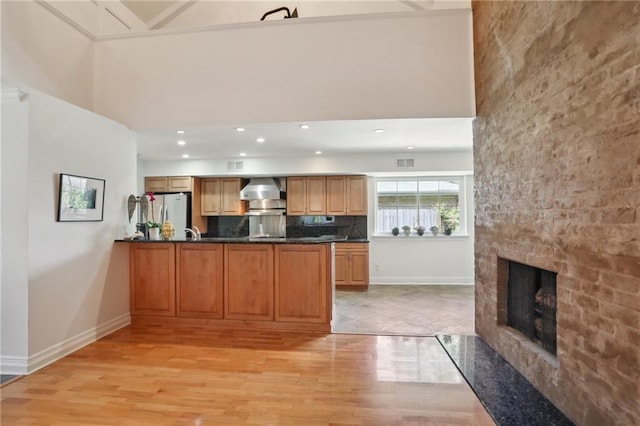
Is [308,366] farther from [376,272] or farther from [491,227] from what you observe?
[376,272]

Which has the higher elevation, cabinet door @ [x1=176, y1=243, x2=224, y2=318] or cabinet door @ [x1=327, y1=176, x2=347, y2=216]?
cabinet door @ [x1=327, y1=176, x2=347, y2=216]

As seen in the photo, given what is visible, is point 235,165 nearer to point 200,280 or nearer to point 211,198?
point 211,198

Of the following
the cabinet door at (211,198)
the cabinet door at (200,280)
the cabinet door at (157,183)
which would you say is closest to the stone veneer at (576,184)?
the cabinet door at (200,280)

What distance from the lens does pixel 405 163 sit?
19.0 ft

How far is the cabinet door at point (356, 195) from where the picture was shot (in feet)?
20.0

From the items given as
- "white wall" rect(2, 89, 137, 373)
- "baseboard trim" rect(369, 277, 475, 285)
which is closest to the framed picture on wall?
"white wall" rect(2, 89, 137, 373)

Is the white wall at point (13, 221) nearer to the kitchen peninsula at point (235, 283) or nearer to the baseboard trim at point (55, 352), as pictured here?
the baseboard trim at point (55, 352)

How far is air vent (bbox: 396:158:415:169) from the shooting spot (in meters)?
5.80

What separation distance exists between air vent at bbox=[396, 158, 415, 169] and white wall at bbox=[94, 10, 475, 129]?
232cm

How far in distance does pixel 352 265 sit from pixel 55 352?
13.9 feet

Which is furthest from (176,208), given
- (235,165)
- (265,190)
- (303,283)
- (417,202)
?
(417,202)

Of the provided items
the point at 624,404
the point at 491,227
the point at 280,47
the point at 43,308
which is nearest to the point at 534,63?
the point at 491,227

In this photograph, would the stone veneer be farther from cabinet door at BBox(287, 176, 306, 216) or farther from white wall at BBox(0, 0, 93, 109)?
white wall at BBox(0, 0, 93, 109)

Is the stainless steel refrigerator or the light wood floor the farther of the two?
the stainless steel refrigerator
